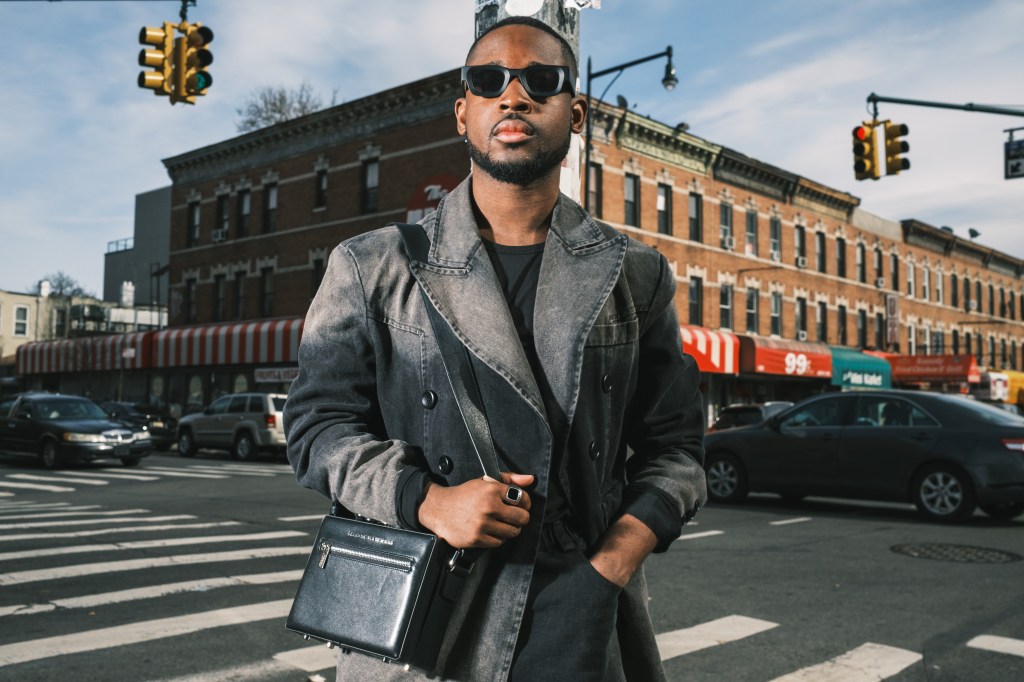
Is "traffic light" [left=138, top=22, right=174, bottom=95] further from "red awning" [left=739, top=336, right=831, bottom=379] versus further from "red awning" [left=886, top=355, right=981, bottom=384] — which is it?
"red awning" [left=886, top=355, right=981, bottom=384]

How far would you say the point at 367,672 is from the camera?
1803mm

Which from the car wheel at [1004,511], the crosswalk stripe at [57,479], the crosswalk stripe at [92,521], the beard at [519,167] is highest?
the beard at [519,167]

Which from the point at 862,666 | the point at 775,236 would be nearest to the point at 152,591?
the point at 862,666

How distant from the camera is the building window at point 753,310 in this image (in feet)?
113

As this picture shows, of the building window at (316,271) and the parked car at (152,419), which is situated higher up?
the building window at (316,271)

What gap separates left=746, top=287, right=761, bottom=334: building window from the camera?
34.4 m

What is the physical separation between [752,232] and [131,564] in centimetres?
3042

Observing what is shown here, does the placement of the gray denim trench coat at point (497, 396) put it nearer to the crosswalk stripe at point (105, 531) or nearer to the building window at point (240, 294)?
the crosswalk stripe at point (105, 531)

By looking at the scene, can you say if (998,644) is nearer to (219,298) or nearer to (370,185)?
(370,185)

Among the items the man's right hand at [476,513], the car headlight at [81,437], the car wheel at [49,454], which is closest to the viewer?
the man's right hand at [476,513]

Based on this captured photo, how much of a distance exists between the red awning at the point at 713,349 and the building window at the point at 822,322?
805 cm

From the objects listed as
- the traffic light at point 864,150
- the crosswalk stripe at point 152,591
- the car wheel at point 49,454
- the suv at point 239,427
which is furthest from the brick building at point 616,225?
the crosswalk stripe at point 152,591

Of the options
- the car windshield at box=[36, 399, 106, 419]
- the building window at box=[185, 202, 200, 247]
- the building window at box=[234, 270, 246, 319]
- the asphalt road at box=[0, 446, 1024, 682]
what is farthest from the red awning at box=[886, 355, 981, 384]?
the car windshield at box=[36, 399, 106, 419]

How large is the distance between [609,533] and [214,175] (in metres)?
37.7
